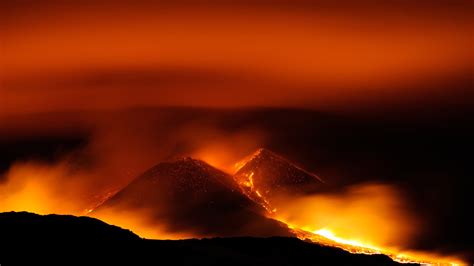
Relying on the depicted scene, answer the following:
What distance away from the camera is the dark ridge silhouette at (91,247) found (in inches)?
2608

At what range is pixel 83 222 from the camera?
2950 inches

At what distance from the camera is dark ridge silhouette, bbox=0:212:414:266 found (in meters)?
66.2

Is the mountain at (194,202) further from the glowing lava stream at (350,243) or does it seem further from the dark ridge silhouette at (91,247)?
the dark ridge silhouette at (91,247)

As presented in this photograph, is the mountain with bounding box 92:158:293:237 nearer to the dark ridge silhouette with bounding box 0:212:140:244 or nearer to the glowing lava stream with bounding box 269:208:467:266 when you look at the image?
the glowing lava stream with bounding box 269:208:467:266

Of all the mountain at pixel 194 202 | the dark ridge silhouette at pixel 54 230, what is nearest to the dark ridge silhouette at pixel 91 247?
the dark ridge silhouette at pixel 54 230

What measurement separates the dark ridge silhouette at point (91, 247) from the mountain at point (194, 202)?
182 ft

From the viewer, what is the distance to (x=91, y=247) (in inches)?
2717

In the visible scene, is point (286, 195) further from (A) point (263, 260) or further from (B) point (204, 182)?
(A) point (263, 260)

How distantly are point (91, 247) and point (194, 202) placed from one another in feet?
304

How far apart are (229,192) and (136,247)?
93.9m

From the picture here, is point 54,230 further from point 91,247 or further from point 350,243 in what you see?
point 350,243

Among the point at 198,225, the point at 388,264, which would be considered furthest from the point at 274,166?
the point at 388,264

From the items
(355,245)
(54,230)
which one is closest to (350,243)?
(355,245)

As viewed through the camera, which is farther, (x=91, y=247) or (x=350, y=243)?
(x=350, y=243)
